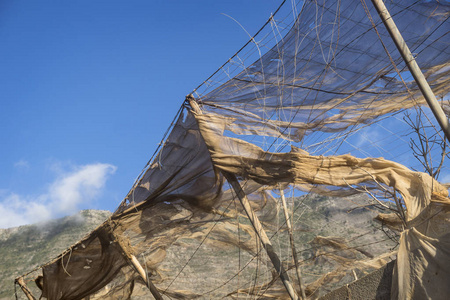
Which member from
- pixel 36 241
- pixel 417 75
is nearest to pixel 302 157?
pixel 417 75

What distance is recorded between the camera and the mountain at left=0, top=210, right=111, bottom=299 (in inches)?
1128

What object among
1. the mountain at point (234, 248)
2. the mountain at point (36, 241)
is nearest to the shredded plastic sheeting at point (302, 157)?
the mountain at point (234, 248)

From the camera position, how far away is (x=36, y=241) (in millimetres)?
33875

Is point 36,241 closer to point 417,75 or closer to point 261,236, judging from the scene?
point 261,236

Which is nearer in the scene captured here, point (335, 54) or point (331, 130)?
point (335, 54)

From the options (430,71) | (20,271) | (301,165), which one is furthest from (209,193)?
(20,271)

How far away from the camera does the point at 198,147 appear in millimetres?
5844

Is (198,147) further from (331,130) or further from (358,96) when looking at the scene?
(358,96)

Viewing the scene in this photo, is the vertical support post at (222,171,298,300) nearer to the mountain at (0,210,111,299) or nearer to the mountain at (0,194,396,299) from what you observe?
the mountain at (0,194,396,299)

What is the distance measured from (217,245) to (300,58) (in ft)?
14.9

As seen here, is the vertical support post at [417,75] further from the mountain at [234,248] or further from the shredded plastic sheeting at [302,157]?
the mountain at [234,248]

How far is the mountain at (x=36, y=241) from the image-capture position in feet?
94.0

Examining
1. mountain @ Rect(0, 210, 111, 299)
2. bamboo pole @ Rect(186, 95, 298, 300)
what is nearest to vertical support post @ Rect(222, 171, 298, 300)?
bamboo pole @ Rect(186, 95, 298, 300)

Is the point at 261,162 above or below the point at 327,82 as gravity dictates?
below
